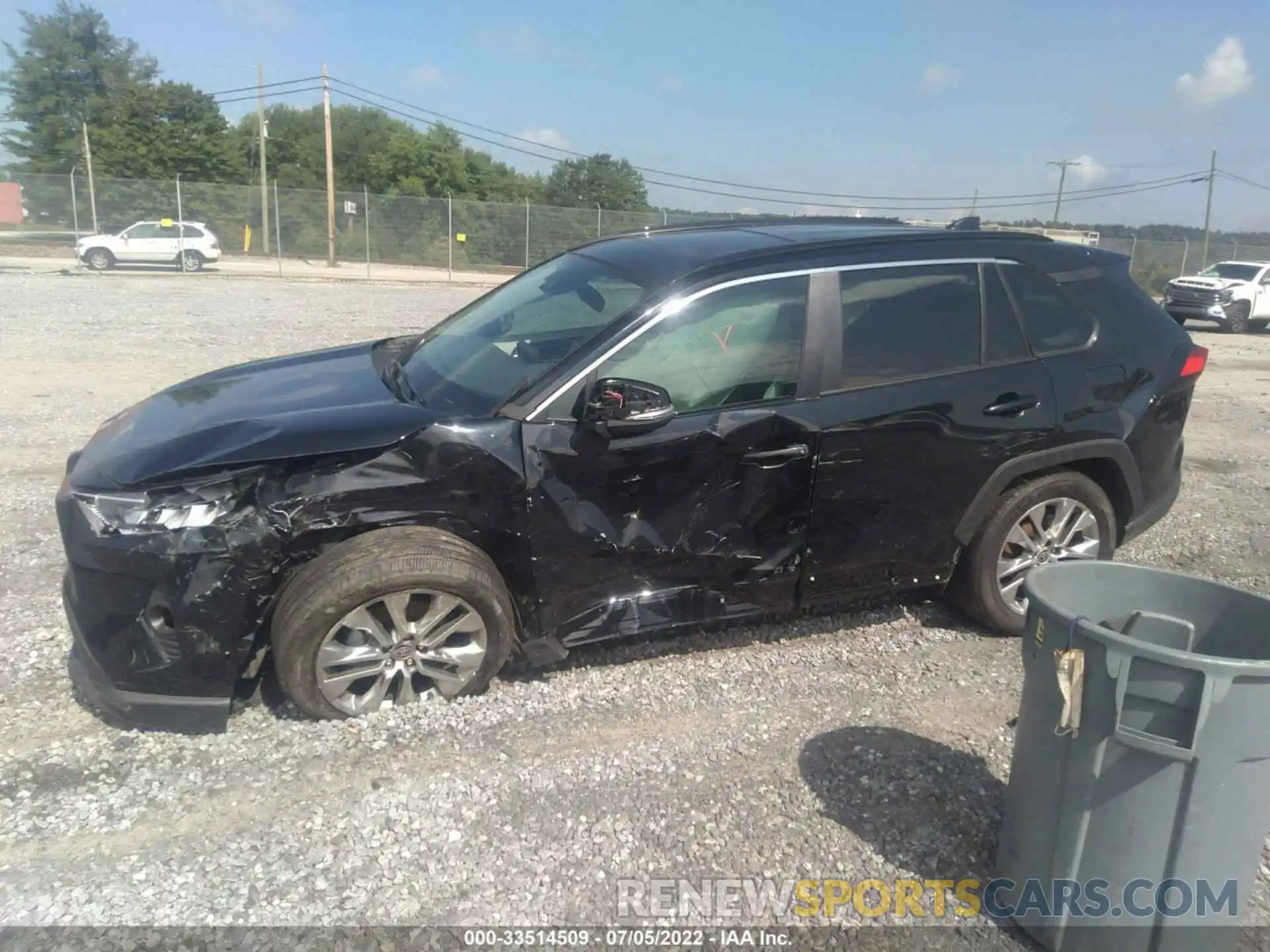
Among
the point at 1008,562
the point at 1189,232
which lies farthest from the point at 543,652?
the point at 1189,232

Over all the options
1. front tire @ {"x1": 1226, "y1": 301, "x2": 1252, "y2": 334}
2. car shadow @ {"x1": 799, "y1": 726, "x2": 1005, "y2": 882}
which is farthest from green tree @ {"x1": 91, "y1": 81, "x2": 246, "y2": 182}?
car shadow @ {"x1": 799, "y1": 726, "x2": 1005, "y2": 882}

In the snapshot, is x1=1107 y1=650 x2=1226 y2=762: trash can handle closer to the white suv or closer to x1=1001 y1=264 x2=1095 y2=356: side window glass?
x1=1001 y1=264 x2=1095 y2=356: side window glass

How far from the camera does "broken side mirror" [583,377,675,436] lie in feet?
11.2

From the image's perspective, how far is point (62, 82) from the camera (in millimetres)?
52188

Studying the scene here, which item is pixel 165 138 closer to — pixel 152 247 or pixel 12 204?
pixel 12 204

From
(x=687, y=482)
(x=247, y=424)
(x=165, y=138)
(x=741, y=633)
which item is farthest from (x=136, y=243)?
(x=687, y=482)

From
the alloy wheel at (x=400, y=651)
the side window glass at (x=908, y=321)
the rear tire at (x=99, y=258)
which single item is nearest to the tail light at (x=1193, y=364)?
the side window glass at (x=908, y=321)

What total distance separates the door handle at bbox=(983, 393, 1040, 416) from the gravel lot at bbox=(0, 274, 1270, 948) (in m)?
1.12

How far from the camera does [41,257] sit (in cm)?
2927

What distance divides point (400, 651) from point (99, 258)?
28712 millimetres

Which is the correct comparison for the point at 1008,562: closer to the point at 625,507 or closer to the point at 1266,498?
the point at 625,507

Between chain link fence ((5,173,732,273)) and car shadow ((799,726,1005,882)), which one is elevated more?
chain link fence ((5,173,732,273))

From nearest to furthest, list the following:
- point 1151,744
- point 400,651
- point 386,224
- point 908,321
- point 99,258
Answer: point 1151,744
point 400,651
point 908,321
point 99,258
point 386,224

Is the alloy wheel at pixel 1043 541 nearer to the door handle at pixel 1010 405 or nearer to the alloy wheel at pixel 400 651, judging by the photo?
the door handle at pixel 1010 405
